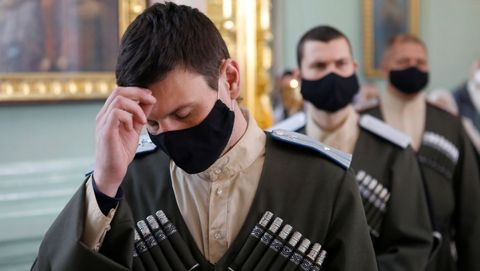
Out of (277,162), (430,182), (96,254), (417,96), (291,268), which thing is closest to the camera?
(96,254)

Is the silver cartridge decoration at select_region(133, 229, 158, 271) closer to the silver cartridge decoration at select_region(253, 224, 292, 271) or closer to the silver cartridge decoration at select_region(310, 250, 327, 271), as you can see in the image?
the silver cartridge decoration at select_region(253, 224, 292, 271)

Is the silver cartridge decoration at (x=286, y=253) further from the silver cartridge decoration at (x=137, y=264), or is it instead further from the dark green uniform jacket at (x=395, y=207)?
the dark green uniform jacket at (x=395, y=207)

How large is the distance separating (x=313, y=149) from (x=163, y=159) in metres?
0.43

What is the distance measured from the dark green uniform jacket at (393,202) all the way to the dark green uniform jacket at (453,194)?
0.46 m

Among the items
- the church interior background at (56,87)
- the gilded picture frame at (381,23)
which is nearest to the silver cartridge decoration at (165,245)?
the church interior background at (56,87)

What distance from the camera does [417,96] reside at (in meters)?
3.16

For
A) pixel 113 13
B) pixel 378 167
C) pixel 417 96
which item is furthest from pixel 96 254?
pixel 417 96

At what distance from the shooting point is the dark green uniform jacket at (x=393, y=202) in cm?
216

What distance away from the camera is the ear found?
1530 millimetres

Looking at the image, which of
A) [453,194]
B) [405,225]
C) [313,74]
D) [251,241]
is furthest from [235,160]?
[453,194]

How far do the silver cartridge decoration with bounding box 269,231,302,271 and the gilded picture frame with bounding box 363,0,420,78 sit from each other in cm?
561

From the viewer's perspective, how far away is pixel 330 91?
247 centimetres

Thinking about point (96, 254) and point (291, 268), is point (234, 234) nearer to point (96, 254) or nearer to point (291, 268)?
point (291, 268)

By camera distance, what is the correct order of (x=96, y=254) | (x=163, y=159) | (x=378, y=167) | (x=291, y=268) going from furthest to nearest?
(x=378, y=167) → (x=163, y=159) → (x=291, y=268) → (x=96, y=254)
